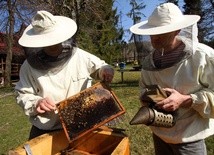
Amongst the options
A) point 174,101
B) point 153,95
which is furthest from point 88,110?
point 174,101

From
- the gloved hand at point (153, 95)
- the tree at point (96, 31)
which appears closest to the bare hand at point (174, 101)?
the gloved hand at point (153, 95)

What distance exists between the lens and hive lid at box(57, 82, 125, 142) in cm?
214

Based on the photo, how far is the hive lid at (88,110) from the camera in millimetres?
2142

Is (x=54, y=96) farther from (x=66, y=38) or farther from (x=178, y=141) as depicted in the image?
(x=178, y=141)

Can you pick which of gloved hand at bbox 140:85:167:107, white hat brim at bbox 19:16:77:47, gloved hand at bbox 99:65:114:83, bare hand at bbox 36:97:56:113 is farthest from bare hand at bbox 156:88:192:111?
white hat brim at bbox 19:16:77:47

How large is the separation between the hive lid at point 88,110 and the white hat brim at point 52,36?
430 mm

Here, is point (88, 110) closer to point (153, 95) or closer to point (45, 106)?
point (45, 106)

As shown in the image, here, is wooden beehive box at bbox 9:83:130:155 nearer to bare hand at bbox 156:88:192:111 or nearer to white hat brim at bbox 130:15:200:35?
bare hand at bbox 156:88:192:111

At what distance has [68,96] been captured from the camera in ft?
8.12

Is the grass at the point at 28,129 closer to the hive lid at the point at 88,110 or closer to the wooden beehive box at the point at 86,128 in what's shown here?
the wooden beehive box at the point at 86,128

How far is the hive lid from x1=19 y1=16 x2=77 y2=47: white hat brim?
1.41 ft

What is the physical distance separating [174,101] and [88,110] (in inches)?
24.0

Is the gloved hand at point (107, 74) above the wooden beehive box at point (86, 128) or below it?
above

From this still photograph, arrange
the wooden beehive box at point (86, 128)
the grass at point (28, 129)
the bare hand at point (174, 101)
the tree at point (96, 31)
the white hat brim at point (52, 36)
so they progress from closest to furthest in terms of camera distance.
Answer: the bare hand at point (174, 101), the wooden beehive box at point (86, 128), the white hat brim at point (52, 36), the grass at point (28, 129), the tree at point (96, 31)
